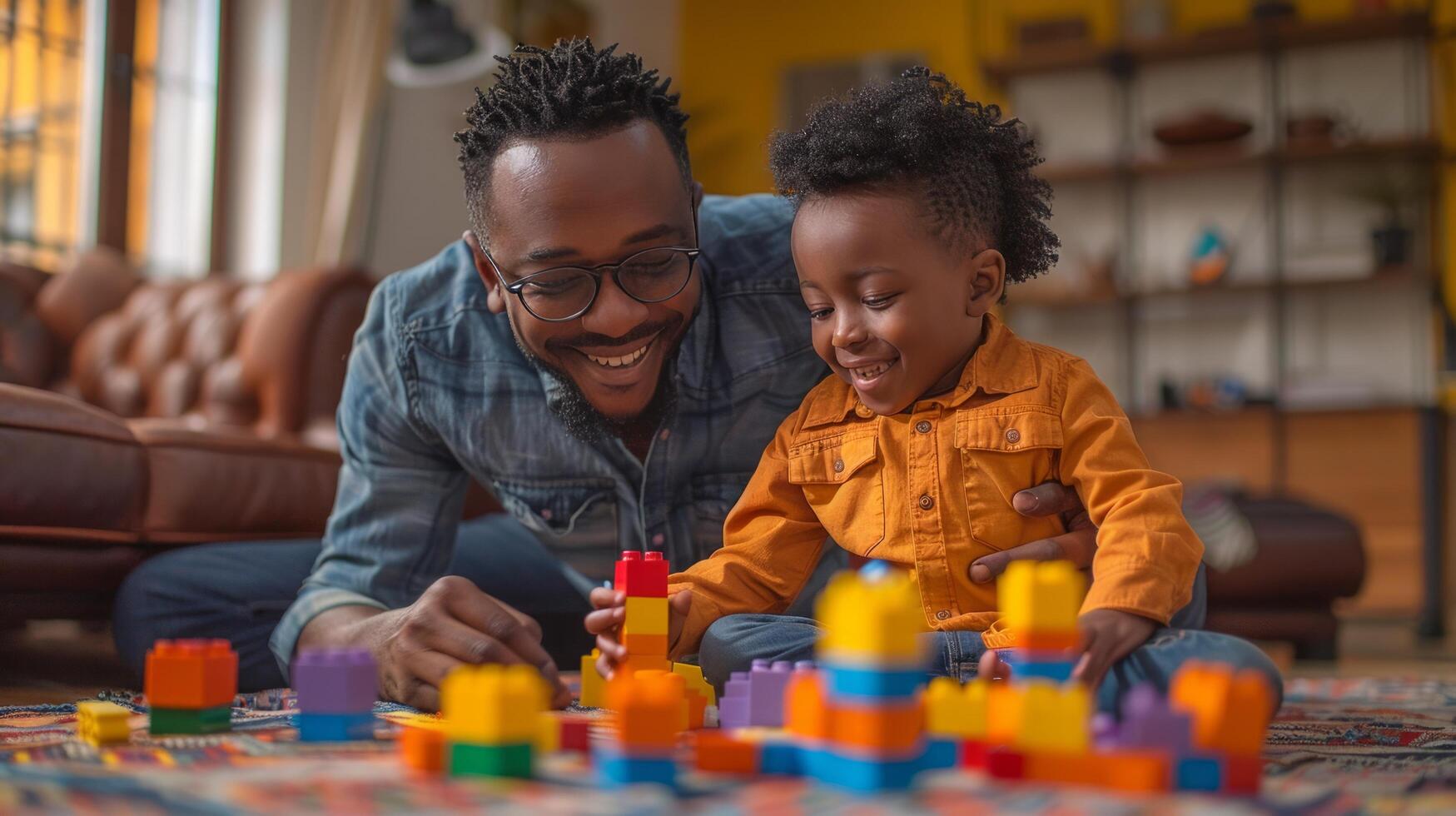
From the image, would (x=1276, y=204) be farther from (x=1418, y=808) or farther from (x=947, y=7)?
(x=1418, y=808)

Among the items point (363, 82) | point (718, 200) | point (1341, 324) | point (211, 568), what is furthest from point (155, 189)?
point (1341, 324)

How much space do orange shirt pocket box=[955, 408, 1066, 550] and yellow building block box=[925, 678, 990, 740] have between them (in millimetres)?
407

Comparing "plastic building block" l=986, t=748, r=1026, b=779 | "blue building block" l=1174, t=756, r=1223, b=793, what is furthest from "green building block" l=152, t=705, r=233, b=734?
"blue building block" l=1174, t=756, r=1223, b=793

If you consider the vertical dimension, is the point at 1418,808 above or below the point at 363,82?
below

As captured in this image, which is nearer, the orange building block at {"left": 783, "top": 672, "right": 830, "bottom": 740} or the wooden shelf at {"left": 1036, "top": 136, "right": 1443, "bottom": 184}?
the orange building block at {"left": 783, "top": 672, "right": 830, "bottom": 740}

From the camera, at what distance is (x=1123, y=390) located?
16.3 ft

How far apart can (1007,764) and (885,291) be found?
555mm

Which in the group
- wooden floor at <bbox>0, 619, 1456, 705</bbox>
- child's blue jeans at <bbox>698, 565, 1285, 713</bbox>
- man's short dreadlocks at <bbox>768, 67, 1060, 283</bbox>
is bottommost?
wooden floor at <bbox>0, 619, 1456, 705</bbox>

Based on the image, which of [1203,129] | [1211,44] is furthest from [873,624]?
[1211,44]

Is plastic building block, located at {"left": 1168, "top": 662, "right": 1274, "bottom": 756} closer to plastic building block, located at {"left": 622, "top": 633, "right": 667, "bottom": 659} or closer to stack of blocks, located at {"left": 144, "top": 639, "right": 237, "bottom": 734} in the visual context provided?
plastic building block, located at {"left": 622, "top": 633, "right": 667, "bottom": 659}

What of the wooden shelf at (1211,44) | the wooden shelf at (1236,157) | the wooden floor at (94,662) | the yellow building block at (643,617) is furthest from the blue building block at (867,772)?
the wooden shelf at (1211,44)

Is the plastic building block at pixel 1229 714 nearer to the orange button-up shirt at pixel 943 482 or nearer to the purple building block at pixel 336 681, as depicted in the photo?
the orange button-up shirt at pixel 943 482

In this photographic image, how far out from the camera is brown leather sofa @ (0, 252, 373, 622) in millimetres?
1706

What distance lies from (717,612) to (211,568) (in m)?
0.84
